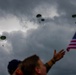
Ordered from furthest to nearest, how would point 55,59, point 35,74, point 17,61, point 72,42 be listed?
point 72,42, point 55,59, point 17,61, point 35,74

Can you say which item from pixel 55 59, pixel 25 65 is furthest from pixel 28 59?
pixel 55 59

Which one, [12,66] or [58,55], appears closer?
[12,66]

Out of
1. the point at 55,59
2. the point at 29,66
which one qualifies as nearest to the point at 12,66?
the point at 29,66

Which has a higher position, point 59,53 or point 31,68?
point 31,68

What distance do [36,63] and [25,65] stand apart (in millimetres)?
282

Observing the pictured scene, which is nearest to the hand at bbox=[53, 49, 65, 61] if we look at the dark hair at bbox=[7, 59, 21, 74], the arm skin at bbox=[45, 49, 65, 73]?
the arm skin at bbox=[45, 49, 65, 73]

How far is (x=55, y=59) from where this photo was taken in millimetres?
10797

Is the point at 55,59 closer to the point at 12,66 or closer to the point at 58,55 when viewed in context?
the point at 58,55

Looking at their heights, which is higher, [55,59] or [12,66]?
[12,66]

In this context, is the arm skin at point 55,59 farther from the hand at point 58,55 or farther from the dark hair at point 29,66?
the dark hair at point 29,66

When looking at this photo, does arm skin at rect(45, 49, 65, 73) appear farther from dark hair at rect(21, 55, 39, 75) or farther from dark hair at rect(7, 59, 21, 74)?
dark hair at rect(21, 55, 39, 75)

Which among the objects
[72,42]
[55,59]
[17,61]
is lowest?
[72,42]

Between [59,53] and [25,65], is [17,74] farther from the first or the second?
[59,53]

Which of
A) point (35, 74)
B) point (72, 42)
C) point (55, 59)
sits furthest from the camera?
point (72, 42)
